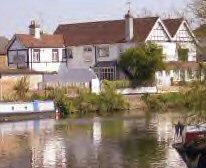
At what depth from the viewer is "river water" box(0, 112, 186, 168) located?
101ft

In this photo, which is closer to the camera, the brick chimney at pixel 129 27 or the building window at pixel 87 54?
the brick chimney at pixel 129 27

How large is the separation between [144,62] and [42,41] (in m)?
13.5

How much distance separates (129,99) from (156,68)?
A: 606 centimetres

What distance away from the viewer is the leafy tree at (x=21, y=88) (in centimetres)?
6150

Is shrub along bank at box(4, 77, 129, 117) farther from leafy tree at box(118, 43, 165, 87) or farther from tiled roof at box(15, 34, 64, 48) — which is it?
tiled roof at box(15, 34, 64, 48)

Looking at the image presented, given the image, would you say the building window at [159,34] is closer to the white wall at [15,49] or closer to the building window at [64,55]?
the building window at [64,55]

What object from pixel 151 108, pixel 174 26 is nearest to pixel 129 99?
pixel 151 108

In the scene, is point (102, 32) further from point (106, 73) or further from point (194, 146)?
point (194, 146)

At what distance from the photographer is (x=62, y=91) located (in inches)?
2404

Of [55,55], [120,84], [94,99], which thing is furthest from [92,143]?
[55,55]

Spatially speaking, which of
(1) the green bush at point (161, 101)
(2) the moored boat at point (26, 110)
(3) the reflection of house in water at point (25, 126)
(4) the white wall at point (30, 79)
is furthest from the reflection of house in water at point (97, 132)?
(4) the white wall at point (30, 79)

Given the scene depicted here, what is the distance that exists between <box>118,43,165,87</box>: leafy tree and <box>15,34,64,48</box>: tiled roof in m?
10.6

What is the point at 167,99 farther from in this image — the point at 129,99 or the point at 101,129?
the point at 101,129

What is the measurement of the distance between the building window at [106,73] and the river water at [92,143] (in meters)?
18.4
